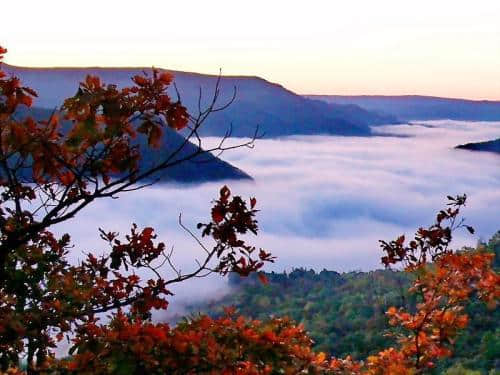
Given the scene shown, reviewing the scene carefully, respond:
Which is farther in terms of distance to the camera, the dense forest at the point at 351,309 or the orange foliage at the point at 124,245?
the dense forest at the point at 351,309

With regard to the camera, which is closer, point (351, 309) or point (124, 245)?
point (124, 245)

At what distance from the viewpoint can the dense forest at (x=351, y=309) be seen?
30.8 meters

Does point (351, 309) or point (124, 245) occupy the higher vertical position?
point (124, 245)

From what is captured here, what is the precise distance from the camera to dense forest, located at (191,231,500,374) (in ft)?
101

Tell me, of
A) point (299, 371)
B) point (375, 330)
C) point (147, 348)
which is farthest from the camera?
point (375, 330)

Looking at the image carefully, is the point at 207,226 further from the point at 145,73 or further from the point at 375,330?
the point at 375,330

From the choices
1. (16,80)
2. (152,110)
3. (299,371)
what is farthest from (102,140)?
(299,371)

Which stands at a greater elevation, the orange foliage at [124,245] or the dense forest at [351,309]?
the orange foliage at [124,245]

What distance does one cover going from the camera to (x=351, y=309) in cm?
4797

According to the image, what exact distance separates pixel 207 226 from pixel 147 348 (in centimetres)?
86

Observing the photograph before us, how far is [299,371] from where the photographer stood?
484 cm

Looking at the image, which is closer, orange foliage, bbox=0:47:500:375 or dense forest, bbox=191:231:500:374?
orange foliage, bbox=0:47:500:375

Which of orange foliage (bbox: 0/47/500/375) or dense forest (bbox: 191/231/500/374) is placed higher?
orange foliage (bbox: 0/47/500/375)

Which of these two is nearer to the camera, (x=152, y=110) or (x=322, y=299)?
(x=152, y=110)
